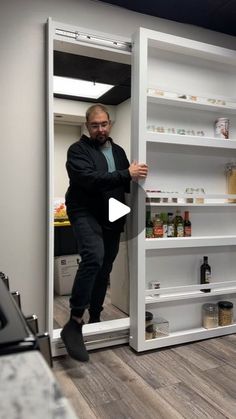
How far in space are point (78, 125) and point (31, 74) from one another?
2.79m

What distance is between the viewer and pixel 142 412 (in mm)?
1481

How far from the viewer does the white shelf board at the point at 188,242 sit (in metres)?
2.08

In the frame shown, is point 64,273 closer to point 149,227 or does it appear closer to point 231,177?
point 149,227

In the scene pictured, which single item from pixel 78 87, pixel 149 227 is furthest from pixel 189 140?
pixel 78 87

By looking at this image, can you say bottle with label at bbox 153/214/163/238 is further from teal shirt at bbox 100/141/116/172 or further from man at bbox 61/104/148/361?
teal shirt at bbox 100/141/116/172

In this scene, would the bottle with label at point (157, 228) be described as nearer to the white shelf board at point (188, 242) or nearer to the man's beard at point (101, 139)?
the white shelf board at point (188, 242)

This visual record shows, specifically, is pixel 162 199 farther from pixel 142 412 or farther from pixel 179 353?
pixel 142 412

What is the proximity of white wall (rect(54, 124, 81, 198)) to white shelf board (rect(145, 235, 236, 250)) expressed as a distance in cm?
257

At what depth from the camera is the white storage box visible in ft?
10.8

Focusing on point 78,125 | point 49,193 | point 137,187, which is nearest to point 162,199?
point 137,187

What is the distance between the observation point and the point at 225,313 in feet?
7.76

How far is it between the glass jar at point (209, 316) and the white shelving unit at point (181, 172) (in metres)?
0.04

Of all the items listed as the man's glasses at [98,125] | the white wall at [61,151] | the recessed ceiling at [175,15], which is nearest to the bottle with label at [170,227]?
the man's glasses at [98,125]

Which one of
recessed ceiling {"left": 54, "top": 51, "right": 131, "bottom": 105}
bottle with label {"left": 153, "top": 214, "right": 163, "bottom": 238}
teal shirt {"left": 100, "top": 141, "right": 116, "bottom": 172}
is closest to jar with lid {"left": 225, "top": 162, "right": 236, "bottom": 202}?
bottle with label {"left": 153, "top": 214, "right": 163, "bottom": 238}
